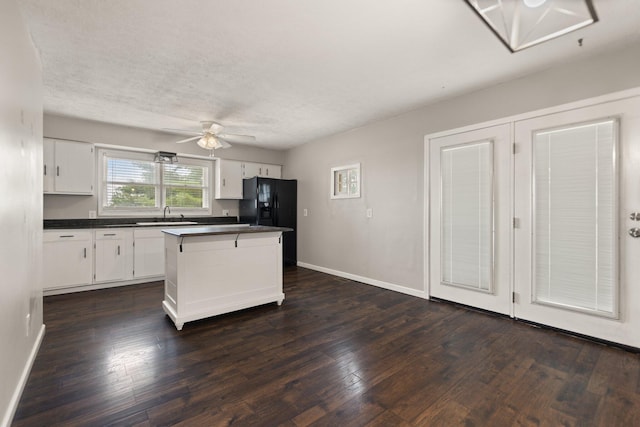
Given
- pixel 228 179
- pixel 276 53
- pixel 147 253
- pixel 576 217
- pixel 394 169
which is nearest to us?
pixel 276 53

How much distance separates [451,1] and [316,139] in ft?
12.3

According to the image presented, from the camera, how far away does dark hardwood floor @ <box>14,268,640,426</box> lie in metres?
1.63

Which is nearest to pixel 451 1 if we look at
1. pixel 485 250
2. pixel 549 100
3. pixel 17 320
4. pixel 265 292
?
pixel 549 100

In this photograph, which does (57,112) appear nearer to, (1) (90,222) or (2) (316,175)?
(1) (90,222)

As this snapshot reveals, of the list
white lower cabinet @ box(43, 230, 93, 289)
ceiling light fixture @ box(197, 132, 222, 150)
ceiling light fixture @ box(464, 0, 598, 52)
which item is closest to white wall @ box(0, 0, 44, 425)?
ceiling light fixture @ box(197, 132, 222, 150)

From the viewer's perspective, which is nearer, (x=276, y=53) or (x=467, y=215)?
(x=276, y=53)

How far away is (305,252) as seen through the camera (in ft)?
19.1

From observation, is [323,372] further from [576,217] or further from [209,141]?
[209,141]

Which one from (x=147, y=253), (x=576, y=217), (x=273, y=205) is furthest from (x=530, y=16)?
(x=147, y=253)

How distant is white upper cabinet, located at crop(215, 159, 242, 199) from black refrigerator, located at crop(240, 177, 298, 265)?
141 millimetres

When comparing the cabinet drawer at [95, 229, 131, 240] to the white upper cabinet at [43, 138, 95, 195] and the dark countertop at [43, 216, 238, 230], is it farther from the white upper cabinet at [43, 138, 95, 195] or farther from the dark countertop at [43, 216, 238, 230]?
the white upper cabinet at [43, 138, 95, 195]

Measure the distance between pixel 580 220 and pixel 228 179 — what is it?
16.9 feet

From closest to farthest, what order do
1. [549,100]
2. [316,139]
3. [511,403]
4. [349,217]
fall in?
1. [511,403]
2. [549,100]
3. [349,217]
4. [316,139]

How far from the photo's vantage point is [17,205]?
5.67ft
